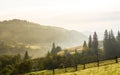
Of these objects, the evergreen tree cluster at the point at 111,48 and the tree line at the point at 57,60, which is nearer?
the tree line at the point at 57,60

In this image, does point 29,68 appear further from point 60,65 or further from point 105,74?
point 105,74

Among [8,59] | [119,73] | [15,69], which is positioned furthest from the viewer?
[8,59]

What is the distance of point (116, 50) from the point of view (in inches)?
6575

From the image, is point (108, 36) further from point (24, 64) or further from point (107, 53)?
point (24, 64)

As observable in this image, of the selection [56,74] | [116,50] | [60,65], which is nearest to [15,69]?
[60,65]

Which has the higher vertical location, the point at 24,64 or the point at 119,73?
the point at 119,73

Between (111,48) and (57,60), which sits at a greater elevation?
(111,48)

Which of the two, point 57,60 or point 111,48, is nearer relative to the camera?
point 57,60

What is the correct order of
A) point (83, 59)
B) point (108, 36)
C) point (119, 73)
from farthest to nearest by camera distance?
point (108, 36) < point (83, 59) < point (119, 73)

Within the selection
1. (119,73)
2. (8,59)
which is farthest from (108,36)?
(119,73)

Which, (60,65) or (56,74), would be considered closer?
(56,74)

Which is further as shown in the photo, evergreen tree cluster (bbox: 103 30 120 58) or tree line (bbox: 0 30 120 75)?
evergreen tree cluster (bbox: 103 30 120 58)

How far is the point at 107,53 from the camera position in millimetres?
167500

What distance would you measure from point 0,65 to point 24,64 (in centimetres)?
4056
